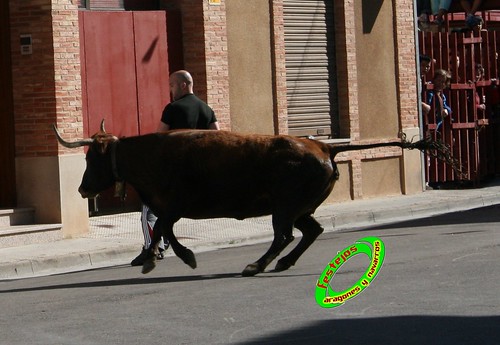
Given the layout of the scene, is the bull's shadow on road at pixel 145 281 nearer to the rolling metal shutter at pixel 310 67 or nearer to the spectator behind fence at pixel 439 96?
the rolling metal shutter at pixel 310 67

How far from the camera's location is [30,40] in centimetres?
1755

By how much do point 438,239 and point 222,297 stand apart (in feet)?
14.9

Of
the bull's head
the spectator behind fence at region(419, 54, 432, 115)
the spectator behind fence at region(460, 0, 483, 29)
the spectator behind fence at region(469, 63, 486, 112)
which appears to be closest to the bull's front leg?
the bull's head

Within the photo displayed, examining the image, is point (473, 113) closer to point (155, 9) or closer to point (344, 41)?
point (344, 41)

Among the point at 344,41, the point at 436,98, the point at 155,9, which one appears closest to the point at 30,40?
the point at 155,9

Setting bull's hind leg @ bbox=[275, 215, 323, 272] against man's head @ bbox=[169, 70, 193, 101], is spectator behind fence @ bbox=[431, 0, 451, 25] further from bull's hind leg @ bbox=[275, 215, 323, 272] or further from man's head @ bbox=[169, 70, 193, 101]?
bull's hind leg @ bbox=[275, 215, 323, 272]

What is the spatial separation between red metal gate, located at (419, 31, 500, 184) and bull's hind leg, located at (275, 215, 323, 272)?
1089 centimetres

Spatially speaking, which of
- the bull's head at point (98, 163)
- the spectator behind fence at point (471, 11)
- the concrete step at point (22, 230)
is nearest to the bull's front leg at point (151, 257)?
the bull's head at point (98, 163)

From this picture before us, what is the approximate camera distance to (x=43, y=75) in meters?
17.6

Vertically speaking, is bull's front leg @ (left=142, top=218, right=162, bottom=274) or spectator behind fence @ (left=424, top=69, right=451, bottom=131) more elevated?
spectator behind fence @ (left=424, top=69, right=451, bottom=131)

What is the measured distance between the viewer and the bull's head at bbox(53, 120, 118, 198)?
42.3 ft

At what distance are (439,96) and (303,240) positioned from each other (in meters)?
11.4

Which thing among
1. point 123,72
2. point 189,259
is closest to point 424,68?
point 123,72

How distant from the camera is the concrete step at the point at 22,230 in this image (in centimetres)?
1666
